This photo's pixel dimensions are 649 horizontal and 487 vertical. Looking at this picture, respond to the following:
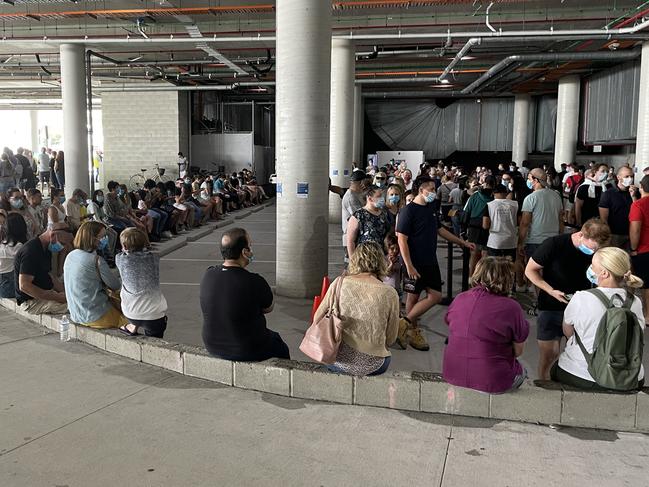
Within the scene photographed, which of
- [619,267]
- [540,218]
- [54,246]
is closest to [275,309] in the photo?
[54,246]

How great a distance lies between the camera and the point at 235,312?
4.62 m

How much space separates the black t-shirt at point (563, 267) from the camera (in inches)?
186

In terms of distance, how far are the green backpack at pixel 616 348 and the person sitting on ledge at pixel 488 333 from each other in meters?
0.47

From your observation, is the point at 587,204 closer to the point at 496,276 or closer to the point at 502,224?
the point at 502,224

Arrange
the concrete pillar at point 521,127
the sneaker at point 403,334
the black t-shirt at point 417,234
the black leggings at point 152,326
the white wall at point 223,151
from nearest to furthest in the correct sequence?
the black leggings at point 152,326 < the sneaker at point 403,334 < the black t-shirt at point 417,234 < the white wall at point 223,151 < the concrete pillar at point 521,127

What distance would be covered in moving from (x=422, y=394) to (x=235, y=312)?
1.48m

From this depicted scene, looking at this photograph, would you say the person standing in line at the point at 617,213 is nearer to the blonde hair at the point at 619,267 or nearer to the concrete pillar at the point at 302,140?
the concrete pillar at the point at 302,140

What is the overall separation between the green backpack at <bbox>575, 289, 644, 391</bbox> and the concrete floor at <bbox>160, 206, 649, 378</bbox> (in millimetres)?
1280

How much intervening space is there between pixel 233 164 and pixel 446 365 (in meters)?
24.0

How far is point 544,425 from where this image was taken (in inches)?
165

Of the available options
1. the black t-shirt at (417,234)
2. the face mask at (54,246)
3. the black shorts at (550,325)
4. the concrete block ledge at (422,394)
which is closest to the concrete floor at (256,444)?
the concrete block ledge at (422,394)

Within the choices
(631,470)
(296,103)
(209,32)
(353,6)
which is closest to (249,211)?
(209,32)

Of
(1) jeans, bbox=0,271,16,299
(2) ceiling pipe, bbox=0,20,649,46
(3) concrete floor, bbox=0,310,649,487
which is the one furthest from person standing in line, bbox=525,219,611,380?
(2) ceiling pipe, bbox=0,20,649,46

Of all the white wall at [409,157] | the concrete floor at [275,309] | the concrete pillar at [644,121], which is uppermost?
the concrete pillar at [644,121]
